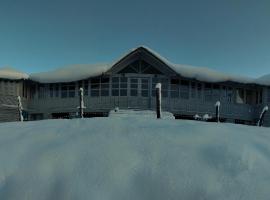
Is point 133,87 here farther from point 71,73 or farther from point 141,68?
point 71,73

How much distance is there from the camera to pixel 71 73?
23.9 metres

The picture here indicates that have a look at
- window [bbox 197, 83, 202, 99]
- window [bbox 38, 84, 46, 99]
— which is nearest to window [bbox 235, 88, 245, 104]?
window [bbox 197, 83, 202, 99]

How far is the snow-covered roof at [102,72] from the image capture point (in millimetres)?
22619

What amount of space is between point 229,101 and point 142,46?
25.0 ft

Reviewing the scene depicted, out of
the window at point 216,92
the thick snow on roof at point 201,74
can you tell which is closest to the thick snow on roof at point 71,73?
the thick snow on roof at point 201,74

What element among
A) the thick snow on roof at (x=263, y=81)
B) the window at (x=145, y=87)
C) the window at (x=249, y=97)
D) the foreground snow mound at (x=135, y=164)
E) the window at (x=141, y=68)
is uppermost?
the window at (x=141, y=68)

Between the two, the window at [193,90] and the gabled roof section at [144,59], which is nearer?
the gabled roof section at [144,59]

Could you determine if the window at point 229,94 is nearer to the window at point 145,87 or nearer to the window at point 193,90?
the window at point 193,90

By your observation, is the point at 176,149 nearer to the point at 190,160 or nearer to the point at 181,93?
the point at 190,160

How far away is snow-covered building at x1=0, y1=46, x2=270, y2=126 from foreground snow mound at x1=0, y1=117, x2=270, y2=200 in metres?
19.1

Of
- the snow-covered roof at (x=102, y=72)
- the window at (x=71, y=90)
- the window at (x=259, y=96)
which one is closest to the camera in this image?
the snow-covered roof at (x=102, y=72)

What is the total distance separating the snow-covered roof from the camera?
891 inches

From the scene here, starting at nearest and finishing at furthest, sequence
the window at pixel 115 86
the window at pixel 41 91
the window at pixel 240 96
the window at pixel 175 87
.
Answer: the window at pixel 115 86, the window at pixel 175 87, the window at pixel 41 91, the window at pixel 240 96

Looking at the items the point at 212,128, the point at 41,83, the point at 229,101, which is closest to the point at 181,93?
the point at 229,101
